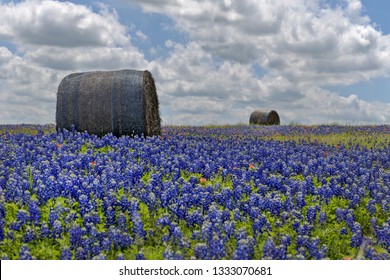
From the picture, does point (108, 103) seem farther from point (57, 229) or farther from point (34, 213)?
point (57, 229)

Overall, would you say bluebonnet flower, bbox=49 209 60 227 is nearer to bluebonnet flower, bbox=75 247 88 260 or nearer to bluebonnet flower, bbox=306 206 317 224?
bluebonnet flower, bbox=75 247 88 260

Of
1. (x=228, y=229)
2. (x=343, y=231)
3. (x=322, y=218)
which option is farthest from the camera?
(x=322, y=218)

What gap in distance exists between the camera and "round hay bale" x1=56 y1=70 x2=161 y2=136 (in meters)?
16.4

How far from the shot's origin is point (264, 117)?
117ft

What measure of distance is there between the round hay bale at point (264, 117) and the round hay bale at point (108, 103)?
62.8 feet

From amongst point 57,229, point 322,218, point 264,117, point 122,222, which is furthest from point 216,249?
point 264,117

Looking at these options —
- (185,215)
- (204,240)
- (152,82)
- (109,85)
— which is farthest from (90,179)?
(152,82)

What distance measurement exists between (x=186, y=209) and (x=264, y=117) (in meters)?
29.0

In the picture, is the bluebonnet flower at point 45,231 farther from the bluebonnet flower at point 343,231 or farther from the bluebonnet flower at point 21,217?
the bluebonnet flower at point 343,231

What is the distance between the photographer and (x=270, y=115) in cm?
3591

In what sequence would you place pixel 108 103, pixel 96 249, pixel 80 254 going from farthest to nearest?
pixel 108 103 → pixel 96 249 → pixel 80 254

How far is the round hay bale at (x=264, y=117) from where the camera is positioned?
117 feet

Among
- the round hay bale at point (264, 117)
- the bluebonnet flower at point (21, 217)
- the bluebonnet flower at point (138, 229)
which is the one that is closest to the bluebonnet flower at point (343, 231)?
the bluebonnet flower at point (138, 229)

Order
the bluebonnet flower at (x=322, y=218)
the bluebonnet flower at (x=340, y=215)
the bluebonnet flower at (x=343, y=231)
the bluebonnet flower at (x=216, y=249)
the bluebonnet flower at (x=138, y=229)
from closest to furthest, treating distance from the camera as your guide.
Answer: the bluebonnet flower at (x=216, y=249) < the bluebonnet flower at (x=138, y=229) < the bluebonnet flower at (x=343, y=231) < the bluebonnet flower at (x=322, y=218) < the bluebonnet flower at (x=340, y=215)
